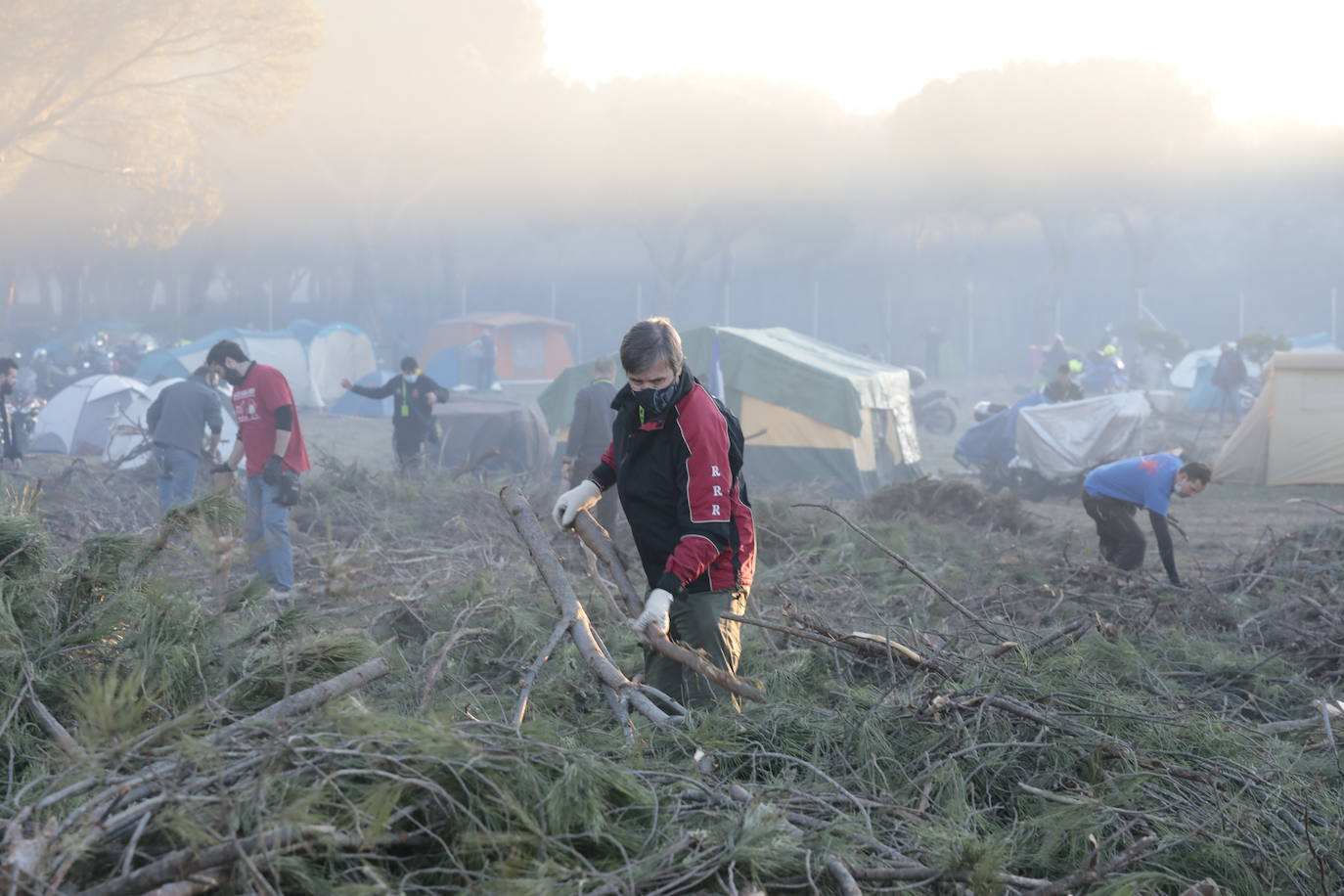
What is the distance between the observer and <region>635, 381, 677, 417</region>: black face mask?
3217mm

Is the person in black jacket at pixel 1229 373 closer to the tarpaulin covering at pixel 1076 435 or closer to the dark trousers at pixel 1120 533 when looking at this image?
the tarpaulin covering at pixel 1076 435

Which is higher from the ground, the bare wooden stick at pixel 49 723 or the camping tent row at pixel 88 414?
the bare wooden stick at pixel 49 723

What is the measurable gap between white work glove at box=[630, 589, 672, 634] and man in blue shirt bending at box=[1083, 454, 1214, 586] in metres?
4.53

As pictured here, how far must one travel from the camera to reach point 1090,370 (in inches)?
751

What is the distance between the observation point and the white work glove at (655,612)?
3.10 metres

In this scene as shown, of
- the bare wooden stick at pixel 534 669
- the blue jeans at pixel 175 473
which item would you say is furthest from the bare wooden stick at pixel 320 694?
the blue jeans at pixel 175 473

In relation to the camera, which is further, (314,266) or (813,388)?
(314,266)

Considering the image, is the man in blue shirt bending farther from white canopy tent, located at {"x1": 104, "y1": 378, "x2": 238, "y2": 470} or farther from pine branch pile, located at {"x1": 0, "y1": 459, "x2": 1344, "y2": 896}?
white canopy tent, located at {"x1": 104, "y1": 378, "x2": 238, "y2": 470}

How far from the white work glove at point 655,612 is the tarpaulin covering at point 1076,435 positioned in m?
10.4

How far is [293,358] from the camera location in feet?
78.5

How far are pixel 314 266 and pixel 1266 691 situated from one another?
3987 centimetres

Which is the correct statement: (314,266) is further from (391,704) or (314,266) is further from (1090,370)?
(391,704)

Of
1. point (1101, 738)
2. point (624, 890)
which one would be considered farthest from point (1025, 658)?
point (624, 890)

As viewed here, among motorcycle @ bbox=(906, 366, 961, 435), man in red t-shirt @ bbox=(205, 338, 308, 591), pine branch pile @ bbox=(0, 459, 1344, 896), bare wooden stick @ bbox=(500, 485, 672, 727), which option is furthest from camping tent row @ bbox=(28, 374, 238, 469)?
bare wooden stick @ bbox=(500, 485, 672, 727)
